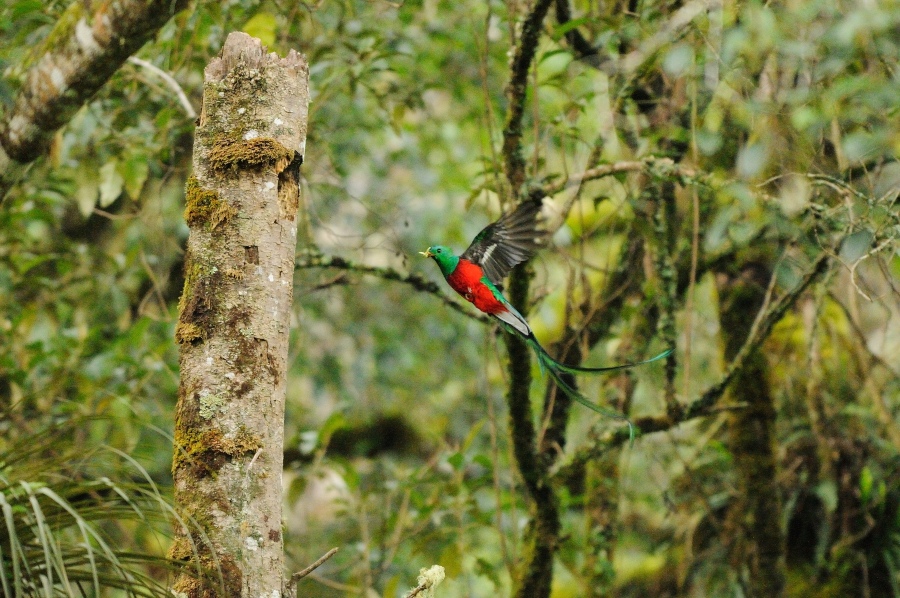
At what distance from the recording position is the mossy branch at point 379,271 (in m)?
2.90

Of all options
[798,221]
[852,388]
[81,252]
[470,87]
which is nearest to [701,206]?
[798,221]

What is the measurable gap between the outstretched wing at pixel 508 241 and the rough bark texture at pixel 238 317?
33.4 inches

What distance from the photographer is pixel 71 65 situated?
7.23 ft

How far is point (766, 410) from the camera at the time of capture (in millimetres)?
3725

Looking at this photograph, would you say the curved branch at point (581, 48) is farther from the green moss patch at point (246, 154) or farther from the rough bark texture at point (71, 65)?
the green moss patch at point (246, 154)

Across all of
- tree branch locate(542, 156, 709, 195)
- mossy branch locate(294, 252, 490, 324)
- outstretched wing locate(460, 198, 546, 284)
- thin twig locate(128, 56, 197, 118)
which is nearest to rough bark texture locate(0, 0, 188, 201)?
thin twig locate(128, 56, 197, 118)

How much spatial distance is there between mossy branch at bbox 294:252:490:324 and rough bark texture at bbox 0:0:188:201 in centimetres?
90

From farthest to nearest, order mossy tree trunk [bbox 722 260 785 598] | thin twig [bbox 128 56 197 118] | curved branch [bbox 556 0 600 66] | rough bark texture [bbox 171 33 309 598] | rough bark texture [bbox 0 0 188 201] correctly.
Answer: mossy tree trunk [bbox 722 260 785 598], curved branch [bbox 556 0 600 66], thin twig [bbox 128 56 197 118], rough bark texture [bbox 0 0 188 201], rough bark texture [bbox 171 33 309 598]

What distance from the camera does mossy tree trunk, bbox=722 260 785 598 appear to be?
3531 mm

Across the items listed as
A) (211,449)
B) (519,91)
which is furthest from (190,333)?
(519,91)

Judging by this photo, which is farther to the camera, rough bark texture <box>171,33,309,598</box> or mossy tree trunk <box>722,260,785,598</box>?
mossy tree trunk <box>722,260,785,598</box>

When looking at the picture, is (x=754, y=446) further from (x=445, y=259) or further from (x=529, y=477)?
(x=445, y=259)

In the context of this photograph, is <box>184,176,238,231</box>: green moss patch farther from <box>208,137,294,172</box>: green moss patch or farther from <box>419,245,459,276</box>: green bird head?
<box>419,245,459,276</box>: green bird head

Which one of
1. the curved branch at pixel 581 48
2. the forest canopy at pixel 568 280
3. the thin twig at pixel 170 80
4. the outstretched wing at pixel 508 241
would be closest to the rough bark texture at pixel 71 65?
the forest canopy at pixel 568 280
